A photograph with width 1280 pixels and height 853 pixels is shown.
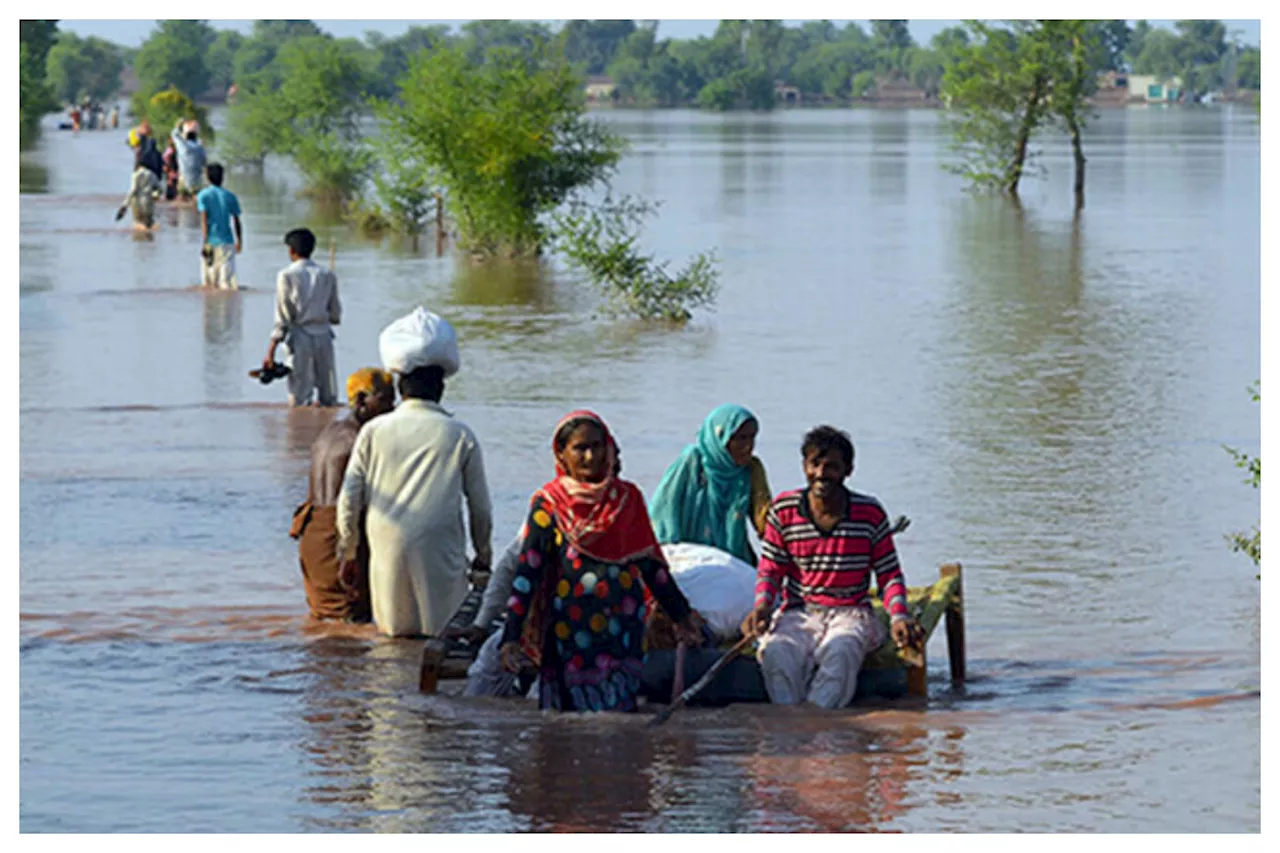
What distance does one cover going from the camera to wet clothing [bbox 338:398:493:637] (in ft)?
27.4

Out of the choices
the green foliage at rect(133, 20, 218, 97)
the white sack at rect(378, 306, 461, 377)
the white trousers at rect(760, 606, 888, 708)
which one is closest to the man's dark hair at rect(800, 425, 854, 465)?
the white trousers at rect(760, 606, 888, 708)

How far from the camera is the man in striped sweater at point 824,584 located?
730 cm

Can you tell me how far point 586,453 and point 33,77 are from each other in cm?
7113

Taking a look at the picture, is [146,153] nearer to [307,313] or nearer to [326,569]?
[307,313]

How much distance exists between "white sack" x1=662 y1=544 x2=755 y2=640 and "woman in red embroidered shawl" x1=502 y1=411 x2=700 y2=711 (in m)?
0.40

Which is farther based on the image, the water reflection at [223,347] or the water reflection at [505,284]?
the water reflection at [505,284]

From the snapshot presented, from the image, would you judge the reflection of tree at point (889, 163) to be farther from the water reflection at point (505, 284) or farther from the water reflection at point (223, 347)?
the water reflection at point (223, 347)

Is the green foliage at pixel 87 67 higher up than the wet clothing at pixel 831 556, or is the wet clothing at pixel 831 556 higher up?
the green foliage at pixel 87 67

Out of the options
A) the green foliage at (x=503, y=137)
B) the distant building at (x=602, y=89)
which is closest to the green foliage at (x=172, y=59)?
the distant building at (x=602, y=89)

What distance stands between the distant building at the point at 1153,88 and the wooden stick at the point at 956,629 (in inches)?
6619

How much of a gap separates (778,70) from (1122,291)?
162 metres

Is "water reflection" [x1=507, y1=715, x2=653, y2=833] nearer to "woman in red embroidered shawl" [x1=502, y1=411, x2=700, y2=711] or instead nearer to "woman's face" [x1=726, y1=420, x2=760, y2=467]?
"woman in red embroidered shawl" [x1=502, y1=411, x2=700, y2=711]

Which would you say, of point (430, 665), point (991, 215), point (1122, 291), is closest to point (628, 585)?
point (430, 665)

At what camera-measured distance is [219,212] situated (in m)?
22.1
